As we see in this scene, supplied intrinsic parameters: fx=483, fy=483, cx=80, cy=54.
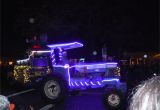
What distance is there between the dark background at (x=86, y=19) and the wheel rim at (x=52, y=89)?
719cm

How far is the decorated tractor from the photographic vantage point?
47.3 ft

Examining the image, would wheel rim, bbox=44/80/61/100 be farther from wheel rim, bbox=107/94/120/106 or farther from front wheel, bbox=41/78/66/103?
wheel rim, bbox=107/94/120/106

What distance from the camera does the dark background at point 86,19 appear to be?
2461cm

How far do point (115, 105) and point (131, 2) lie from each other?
14702 millimetres

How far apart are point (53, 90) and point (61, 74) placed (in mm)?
599

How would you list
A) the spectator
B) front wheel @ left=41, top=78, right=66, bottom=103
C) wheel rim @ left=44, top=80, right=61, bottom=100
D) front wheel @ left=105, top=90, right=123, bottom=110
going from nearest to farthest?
the spectator
front wheel @ left=105, top=90, right=123, bottom=110
front wheel @ left=41, top=78, right=66, bottom=103
wheel rim @ left=44, top=80, right=61, bottom=100

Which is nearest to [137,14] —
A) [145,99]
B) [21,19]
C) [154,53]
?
[21,19]

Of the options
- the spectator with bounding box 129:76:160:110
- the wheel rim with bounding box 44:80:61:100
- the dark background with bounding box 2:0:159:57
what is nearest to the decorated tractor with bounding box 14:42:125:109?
the wheel rim with bounding box 44:80:61:100

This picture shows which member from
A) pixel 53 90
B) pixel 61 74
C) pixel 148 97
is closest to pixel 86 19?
pixel 61 74

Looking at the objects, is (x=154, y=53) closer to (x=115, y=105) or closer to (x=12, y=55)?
(x=12, y=55)

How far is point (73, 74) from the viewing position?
15.2 meters

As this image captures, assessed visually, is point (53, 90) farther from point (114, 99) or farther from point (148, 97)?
point (148, 97)

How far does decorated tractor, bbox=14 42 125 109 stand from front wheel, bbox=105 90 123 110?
2.6 inches

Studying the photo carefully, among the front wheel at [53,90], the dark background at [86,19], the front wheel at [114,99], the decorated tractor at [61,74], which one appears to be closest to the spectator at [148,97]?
the front wheel at [114,99]
